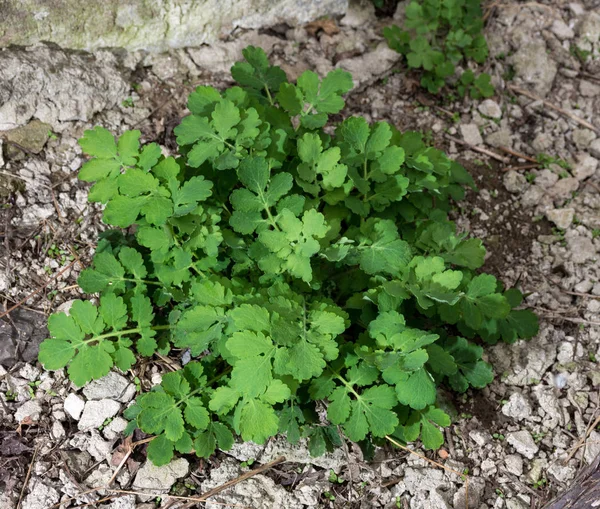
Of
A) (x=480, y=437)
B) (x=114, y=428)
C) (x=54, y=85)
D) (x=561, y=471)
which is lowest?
(x=561, y=471)

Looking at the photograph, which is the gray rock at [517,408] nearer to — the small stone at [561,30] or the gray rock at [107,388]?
the gray rock at [107,388]

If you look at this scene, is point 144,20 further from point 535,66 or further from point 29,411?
point 535,66

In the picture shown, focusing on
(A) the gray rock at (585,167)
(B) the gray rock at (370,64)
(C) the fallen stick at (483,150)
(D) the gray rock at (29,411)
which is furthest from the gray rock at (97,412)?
(A) the gray rock at (585,167)

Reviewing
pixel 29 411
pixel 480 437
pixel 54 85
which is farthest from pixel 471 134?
pixel 29 411

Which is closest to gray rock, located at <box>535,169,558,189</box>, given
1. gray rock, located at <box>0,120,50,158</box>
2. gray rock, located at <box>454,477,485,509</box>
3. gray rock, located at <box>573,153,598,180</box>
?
gray rock, located at <box>573,153,598,180</box>

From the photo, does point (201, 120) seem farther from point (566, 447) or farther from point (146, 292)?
point (566, 447)

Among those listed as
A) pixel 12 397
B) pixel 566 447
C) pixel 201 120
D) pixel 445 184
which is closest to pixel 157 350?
pixel 12 397
